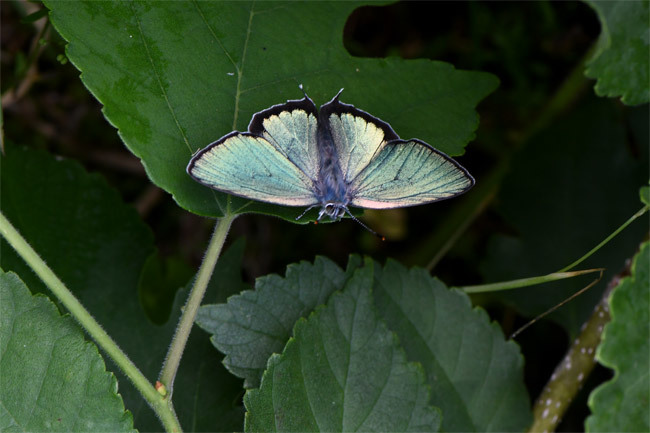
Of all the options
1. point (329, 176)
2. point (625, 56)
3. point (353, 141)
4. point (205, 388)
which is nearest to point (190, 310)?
point (205, 388)

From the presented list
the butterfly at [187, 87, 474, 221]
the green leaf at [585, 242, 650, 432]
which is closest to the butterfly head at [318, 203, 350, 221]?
the butterfly at [187, 87, 474, 221]

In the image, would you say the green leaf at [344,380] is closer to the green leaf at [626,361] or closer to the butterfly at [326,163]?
the butterfly at [326,163]

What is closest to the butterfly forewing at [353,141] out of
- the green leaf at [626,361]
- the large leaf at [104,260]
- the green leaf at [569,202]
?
the large leaf at [104,260]

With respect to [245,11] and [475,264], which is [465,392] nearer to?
[475,264]

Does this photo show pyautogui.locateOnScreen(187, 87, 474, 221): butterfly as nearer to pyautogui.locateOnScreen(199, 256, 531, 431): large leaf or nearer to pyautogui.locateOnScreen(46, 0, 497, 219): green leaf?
pyautogui.locateOnScreen(46, 0, 497, 219): green leaf

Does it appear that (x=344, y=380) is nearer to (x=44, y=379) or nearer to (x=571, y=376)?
(x=44, y=379)

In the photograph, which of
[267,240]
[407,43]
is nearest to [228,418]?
[267,240]
